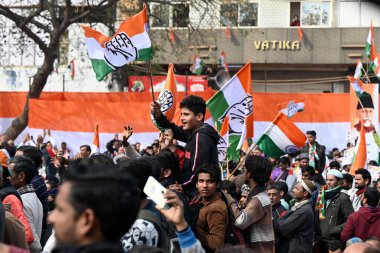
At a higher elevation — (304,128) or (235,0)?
(235,0)

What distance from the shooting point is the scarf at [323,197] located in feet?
33.0

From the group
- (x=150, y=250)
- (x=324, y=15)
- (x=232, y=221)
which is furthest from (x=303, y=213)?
(x=324, y=15)

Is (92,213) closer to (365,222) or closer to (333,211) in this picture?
(365,222)

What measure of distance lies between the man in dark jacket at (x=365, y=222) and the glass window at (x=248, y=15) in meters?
24.9

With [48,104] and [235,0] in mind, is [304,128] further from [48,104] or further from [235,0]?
[48,104]

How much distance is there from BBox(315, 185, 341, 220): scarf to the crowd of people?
21 millimetres

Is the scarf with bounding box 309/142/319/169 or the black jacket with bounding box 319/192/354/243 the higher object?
the scarf with bounding box 309/142/319/169

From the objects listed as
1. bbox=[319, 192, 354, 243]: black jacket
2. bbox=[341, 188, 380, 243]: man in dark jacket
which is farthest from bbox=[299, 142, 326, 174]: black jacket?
bbox=[341, 188, 380, 243]: man in dark jacket

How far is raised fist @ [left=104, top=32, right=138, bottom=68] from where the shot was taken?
883 centimetres

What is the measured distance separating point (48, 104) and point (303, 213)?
44.8ft

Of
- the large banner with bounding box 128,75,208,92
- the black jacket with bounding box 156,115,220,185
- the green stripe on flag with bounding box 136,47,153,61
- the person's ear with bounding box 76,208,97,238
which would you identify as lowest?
the person's ear with bounding box 76,208,97,238

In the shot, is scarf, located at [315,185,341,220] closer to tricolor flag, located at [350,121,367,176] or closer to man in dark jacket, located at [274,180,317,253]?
man in dark jacket, located at [274,180,317,253]

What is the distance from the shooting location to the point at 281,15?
115 feet

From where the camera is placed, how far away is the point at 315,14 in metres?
34.9
